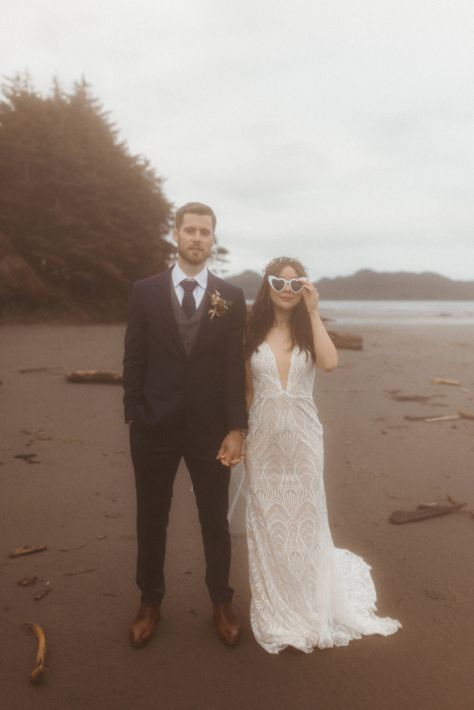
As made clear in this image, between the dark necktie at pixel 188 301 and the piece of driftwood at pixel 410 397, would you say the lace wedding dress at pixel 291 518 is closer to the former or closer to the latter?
the dark necktie at pixel 188 301

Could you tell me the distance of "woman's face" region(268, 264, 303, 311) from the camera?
138 inches

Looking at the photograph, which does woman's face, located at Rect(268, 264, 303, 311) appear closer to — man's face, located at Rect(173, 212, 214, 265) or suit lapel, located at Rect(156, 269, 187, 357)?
man's face, located at Rect(173, 212, 214, 265)

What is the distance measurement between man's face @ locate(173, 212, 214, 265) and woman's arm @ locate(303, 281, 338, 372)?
0.63m

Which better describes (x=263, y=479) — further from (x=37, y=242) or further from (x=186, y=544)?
(x=37, y=242)

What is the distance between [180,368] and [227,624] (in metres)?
1.51

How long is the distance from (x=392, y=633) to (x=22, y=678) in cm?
203

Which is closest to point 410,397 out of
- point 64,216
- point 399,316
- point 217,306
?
point 217,306

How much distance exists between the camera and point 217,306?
132 inches

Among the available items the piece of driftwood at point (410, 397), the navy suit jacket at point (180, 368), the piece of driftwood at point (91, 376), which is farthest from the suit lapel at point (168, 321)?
the piece of driftwood at point (410, 397)

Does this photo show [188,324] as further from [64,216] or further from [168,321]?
[64,216]

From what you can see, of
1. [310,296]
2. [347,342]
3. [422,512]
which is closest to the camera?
[310,296]

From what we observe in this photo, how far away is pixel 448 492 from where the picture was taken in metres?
5.71

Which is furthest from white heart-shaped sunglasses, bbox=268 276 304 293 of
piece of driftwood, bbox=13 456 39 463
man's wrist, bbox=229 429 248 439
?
piece of driftwood, bbox=13 456 39 463

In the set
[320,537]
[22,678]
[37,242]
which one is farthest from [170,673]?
[37,242]
